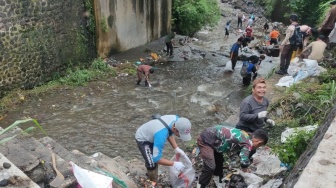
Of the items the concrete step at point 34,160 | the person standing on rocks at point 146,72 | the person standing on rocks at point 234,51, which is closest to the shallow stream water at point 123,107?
the person standing on rocks at point 146,72

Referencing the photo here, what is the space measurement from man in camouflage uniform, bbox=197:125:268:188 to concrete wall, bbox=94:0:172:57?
783cm

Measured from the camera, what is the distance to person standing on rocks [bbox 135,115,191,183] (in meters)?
4.10

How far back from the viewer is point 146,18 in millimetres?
13477

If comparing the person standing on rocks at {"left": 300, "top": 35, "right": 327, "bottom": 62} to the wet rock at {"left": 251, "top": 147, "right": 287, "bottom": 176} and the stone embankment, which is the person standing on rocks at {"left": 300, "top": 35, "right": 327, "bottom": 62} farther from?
the stone embankment

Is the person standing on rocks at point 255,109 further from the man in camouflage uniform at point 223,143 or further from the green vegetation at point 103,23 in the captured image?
the green vegetation at point 103,23

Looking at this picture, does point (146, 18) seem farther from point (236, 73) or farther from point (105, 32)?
point (236, 73)

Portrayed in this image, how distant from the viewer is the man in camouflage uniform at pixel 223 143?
4184 mm

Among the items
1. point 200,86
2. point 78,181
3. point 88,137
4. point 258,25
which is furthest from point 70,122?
point 258,25

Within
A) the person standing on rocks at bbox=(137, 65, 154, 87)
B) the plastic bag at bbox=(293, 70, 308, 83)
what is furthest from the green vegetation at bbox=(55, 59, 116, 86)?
the plastic bag at bbox=(293, 70, 308, 83)

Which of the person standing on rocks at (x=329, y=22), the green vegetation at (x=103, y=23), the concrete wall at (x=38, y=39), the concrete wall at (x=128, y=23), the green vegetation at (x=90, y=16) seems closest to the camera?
the concrete wall at (x=38, y=39)

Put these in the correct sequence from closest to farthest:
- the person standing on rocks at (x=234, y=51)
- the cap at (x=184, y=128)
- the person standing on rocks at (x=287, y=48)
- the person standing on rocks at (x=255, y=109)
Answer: the cap at (x=184, y=128) < the person standing on rocks at (x=255, y=109) < the person standing on rocks at (x=287, y=48) < the person standing on rocks at (x=234, y=51)

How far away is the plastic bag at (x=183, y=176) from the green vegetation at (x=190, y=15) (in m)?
11.2

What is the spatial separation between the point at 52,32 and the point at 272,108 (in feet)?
20.9

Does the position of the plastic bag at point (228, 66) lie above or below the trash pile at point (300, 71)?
below
